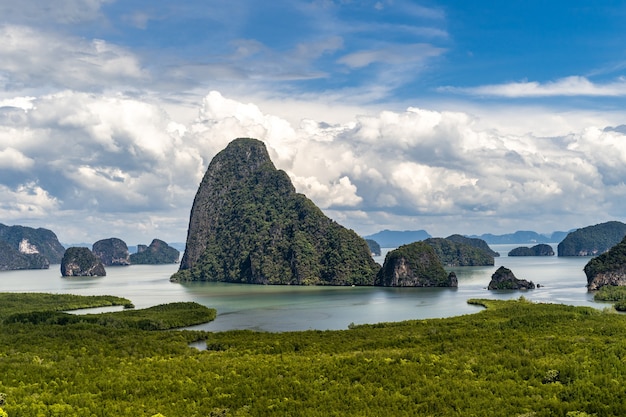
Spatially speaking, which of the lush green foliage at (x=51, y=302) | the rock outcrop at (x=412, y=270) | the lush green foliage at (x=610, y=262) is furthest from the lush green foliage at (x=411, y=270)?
the lush green foliage at (x=51, y=302)

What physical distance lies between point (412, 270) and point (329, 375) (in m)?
124

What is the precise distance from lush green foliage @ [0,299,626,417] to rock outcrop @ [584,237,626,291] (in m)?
71.0

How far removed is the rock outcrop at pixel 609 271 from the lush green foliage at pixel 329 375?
233 feet

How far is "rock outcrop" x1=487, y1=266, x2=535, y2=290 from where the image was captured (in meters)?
138

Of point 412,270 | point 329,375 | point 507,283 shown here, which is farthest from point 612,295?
point 329,375

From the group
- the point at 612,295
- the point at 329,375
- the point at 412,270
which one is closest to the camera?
the point at 329,375

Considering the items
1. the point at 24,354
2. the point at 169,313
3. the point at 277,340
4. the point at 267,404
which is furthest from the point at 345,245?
the point at 267,404

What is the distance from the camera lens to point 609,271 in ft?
418

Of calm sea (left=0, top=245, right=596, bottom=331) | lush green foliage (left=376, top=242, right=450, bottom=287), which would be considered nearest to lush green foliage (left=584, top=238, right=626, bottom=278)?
calm sea (left=0, top=245, right=596, bottom=331)

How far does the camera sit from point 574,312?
76.8 m

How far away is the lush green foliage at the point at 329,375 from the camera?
106 ft

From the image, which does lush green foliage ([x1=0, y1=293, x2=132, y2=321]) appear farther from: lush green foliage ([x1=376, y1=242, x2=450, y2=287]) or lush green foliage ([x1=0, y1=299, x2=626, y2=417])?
lush green foliage ([x1=376, y1=242, x2=450, y2=287])

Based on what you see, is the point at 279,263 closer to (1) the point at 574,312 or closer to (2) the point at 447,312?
(2) the point at 447,312

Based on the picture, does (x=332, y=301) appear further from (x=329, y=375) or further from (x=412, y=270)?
(x=329, y=375)
